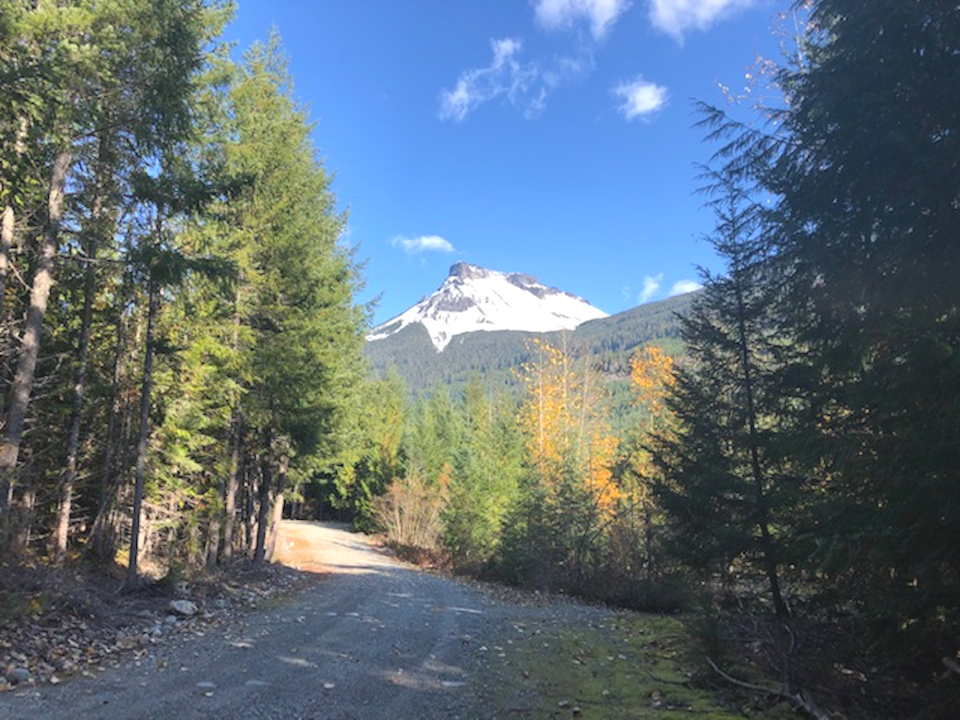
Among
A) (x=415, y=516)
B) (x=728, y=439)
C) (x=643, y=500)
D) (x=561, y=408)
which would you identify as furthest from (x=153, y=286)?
(x=561, y=408)

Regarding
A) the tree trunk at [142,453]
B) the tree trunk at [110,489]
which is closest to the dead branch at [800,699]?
the tree trunk at [142,453]

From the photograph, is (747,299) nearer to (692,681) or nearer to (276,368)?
(692,681)

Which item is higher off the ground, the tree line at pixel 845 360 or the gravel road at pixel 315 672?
the tree line at pixel 845 360

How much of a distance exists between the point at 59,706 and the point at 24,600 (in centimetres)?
305

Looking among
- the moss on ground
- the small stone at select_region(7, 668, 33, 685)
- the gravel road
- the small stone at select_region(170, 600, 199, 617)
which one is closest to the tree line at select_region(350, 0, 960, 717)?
the moss on ground

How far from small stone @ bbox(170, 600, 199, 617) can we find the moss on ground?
5.59 metres

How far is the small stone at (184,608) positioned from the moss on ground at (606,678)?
5589 mm

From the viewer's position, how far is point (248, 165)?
13156 mm

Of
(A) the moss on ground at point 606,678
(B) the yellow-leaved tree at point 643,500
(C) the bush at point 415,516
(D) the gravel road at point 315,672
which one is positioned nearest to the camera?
(D) the gravel road at point 315,672

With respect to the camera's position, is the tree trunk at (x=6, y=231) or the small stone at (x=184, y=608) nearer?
the tree trunk at (x=6, y=231)

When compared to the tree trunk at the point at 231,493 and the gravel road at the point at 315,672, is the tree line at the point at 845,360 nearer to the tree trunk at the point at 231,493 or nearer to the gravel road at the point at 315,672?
the gravel road at the point at 315,672

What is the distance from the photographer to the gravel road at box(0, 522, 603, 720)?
5656 mm

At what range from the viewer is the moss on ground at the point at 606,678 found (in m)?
5.88

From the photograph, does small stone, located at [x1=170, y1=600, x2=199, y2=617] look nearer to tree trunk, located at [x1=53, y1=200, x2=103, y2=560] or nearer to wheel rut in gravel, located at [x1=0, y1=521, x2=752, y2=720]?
wheel rut in gravel, located at [x1=0, y1=521, x2=752, y2=720]
